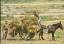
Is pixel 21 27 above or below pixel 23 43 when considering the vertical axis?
above

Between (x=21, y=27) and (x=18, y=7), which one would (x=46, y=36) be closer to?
(x=21, y=27)

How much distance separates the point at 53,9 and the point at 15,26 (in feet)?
1.53

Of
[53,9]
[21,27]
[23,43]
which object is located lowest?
[23,43]

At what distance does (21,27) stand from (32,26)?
4.9 inches

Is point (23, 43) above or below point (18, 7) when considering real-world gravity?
below

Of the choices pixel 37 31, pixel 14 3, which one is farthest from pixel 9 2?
pixel 37 31

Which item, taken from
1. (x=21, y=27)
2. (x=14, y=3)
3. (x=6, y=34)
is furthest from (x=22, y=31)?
(x=14, y=3)

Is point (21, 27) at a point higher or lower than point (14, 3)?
lower

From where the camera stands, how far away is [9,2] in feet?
7.32

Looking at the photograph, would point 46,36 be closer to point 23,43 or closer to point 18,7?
point 23,43

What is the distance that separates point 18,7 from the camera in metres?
2.23

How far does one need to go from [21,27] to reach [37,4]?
0.31 m

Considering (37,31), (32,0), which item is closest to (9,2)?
(32,0)

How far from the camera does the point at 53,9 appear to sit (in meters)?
2.21
